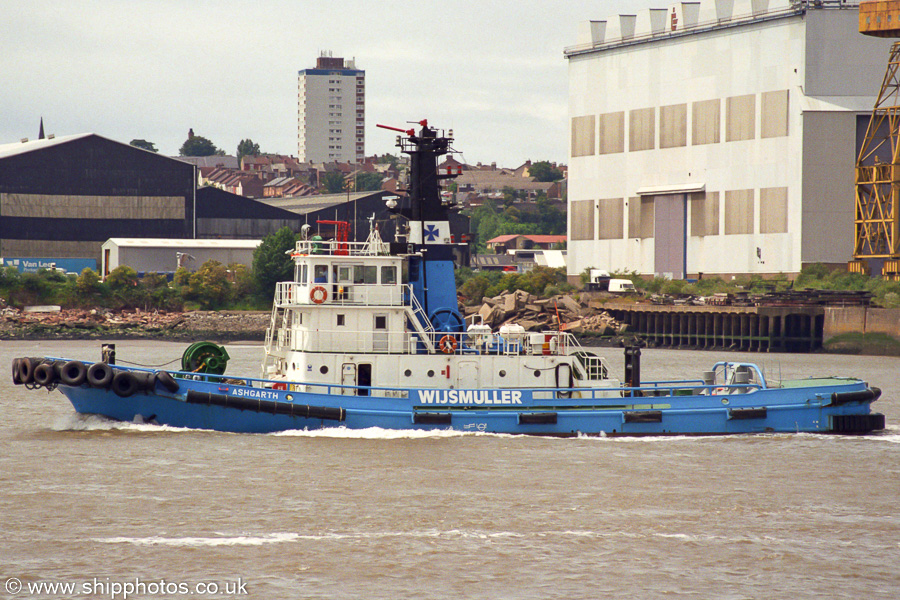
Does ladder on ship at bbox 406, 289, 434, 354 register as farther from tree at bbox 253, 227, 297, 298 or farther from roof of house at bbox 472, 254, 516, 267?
roof of house at bbox 472, 254, 516, 267

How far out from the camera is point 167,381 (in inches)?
866

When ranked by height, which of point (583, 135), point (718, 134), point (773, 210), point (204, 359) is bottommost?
point (204, 359)

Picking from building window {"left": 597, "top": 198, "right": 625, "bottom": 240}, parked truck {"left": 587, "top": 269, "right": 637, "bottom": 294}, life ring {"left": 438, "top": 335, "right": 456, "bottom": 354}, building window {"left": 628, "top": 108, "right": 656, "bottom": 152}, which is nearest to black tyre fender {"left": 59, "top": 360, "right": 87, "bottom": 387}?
life ring {"left": 438, "top": 335, "right": 456, "bottom": 354}

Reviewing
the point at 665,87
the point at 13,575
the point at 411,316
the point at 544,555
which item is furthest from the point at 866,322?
the point at 13,575

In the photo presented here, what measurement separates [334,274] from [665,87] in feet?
163

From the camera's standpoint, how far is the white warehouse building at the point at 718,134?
6062 cm

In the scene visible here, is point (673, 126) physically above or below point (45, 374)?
above

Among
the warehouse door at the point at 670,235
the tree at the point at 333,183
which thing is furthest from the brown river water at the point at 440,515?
the tree at the point at 333,183

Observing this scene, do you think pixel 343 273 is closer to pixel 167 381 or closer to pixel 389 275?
pixel 389 275

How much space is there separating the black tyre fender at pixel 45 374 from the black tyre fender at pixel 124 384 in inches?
48.7

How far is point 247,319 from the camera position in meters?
70.2

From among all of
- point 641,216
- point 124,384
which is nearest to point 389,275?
point 124,384

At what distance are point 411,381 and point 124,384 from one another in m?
5.65

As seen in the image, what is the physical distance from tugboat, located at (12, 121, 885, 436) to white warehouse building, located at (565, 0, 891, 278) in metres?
39.7
